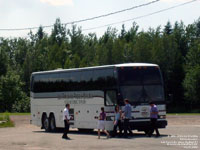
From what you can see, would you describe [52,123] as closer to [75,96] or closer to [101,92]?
[75,96]

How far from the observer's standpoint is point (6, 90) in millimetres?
96125

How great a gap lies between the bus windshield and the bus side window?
527 mm

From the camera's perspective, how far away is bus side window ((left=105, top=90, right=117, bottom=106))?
91.2 ft

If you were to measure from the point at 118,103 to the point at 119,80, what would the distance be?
1.19m

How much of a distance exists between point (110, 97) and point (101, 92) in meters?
1.01

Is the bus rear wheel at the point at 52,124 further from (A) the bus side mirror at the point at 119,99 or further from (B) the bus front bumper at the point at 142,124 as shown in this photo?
(A) the bus side mirror at the point at 119,99

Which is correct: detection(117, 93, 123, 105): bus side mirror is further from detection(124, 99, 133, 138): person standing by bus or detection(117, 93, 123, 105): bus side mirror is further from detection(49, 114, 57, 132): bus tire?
detection(49, 114, 57, 132): bus tire

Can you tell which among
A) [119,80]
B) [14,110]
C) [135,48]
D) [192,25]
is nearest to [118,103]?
[119,80]

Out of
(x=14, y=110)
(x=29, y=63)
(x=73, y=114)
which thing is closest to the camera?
(x=73, y=114)

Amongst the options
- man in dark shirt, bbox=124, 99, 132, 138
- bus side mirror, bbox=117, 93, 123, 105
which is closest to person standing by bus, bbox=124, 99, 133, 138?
man in dark shirt, bbox=124, 99, 132, 138

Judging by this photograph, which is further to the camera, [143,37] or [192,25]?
[192,25]

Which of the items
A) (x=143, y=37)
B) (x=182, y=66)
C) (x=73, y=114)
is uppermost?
(x=143, y=37)

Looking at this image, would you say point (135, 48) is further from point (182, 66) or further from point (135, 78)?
point (135, 78)

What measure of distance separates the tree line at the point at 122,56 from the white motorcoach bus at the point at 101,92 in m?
55.4
